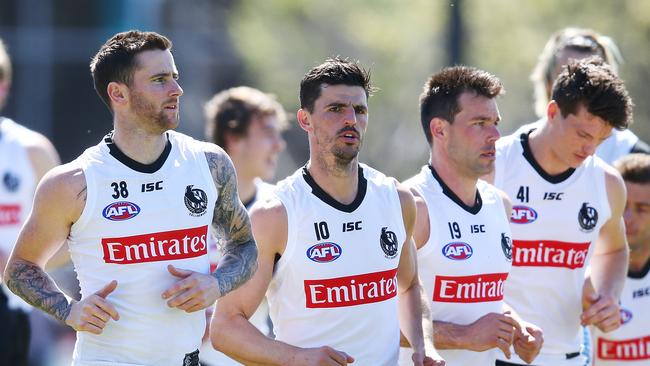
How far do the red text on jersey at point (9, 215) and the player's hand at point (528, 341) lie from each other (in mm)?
3742

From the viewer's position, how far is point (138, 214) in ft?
17.6

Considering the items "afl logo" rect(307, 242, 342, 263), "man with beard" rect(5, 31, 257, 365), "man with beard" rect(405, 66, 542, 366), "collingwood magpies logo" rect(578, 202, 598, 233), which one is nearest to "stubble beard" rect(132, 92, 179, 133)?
"man with beard" rect(5, 31, 257, 365)

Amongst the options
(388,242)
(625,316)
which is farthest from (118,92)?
(625,316)

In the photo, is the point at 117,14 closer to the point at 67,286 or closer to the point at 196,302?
the point at 67,286

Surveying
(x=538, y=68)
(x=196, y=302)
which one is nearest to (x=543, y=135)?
(x=538, y=68)

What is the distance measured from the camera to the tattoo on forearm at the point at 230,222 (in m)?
5.58

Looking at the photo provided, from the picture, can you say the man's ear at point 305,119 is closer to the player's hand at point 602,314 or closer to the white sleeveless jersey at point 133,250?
the white sleeveless jersey at point 133,250

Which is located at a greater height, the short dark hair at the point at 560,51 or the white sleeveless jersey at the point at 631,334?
the short dark hair at the point at 560,51

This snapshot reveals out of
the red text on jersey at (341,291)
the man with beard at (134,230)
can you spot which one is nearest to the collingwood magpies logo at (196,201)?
the man with beard at (134,230)

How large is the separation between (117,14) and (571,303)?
15108 mm

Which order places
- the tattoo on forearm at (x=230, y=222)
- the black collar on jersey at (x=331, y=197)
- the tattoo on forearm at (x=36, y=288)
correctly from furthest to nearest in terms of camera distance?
the black collar on jersey at (x=331, y=197) → the tattoo on forearm at (x=230, y=222) → the tattoo on forearm at (x=36, y=288)

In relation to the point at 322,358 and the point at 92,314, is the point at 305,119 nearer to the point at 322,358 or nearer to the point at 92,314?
the point at 322,358

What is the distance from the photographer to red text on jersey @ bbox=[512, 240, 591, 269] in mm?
6887

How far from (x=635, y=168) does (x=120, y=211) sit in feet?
12.0
